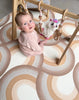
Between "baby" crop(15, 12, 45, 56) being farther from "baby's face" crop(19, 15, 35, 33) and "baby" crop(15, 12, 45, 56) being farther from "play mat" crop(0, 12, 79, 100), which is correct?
"play mat" crop(0, 12, 79, 100)

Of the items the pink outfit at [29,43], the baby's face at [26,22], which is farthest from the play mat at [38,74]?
the baby's face at [26,22]

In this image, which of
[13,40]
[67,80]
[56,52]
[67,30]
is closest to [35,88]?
[67,80]

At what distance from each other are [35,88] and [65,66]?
397mm

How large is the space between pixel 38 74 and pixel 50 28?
56 centimetres

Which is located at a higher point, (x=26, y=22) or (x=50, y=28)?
(x=26, y=22)

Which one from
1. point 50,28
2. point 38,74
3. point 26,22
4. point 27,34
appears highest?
point 26,22

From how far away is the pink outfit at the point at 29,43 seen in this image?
100 cm

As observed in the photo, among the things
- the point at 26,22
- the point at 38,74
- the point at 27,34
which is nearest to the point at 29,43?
the point at 27,34

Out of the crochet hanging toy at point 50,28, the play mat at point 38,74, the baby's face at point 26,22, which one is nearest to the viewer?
the baby's face at point 26,22

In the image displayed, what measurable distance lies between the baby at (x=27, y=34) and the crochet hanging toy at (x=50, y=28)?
28 centimetres

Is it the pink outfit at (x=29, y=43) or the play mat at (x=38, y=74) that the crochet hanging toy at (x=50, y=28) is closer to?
the play mat at (x=38, y=74)

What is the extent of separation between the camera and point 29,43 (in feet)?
3.37

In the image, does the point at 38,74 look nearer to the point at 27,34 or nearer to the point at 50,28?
the point at 27,34

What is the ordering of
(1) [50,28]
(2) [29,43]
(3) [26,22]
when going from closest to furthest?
(3) [26,22] → (2) [29,43] → (1) [50,28]
